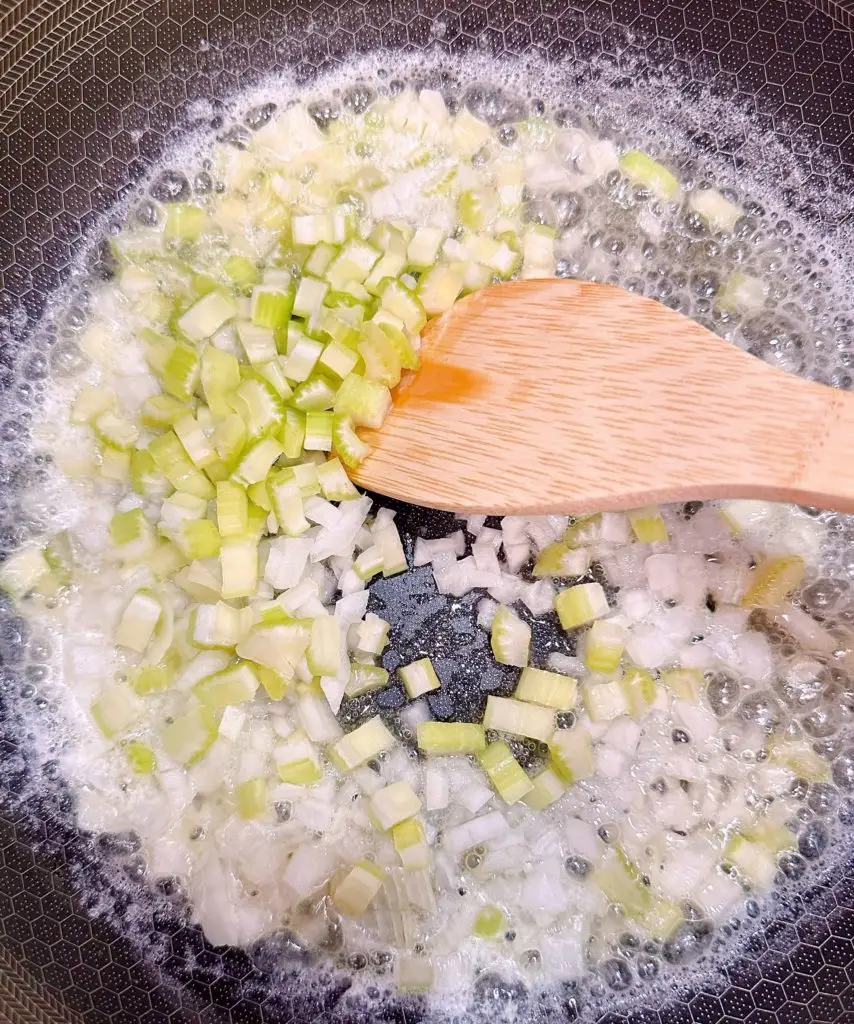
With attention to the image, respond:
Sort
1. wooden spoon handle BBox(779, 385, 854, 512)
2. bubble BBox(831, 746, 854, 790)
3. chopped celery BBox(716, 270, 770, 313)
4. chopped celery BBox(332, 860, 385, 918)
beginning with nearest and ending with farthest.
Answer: wooden spoon handle BBox(779, 385, 854, 512) → chopped celery BBox(332, 860, 385, 918) → bubble BBox(831, 746, 854, 790) → chopped celery BBox(716, 270, 770, 313)

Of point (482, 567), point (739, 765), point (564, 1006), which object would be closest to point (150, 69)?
point (482, 567)

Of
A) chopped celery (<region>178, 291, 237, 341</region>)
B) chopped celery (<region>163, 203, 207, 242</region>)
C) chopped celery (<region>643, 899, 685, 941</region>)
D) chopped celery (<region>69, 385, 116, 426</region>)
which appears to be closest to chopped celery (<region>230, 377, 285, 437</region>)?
chopped celery (<region>178, 291, 237, 341</region>)

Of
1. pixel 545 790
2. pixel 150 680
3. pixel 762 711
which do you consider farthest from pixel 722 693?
pixel 150 680

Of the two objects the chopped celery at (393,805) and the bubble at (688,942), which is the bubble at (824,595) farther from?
the chopped celery at (393,805)

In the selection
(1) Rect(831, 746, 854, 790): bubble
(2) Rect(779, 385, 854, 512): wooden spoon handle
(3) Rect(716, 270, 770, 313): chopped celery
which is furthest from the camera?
(3) Rect(716, 270, 770, 313): chopped celery

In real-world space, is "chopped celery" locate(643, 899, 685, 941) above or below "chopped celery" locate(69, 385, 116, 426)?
below

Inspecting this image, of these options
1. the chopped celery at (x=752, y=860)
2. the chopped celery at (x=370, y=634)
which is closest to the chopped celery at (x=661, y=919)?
the chopped celery at (x=752, y=860)

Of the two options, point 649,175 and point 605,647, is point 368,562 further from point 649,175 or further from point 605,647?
point 649,175

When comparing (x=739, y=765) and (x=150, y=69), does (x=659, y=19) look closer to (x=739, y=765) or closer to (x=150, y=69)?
(x=150, y=69)

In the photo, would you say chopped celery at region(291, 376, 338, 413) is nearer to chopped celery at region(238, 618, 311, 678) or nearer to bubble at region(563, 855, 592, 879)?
chopped celery at region(238, 618, 311, 678)
